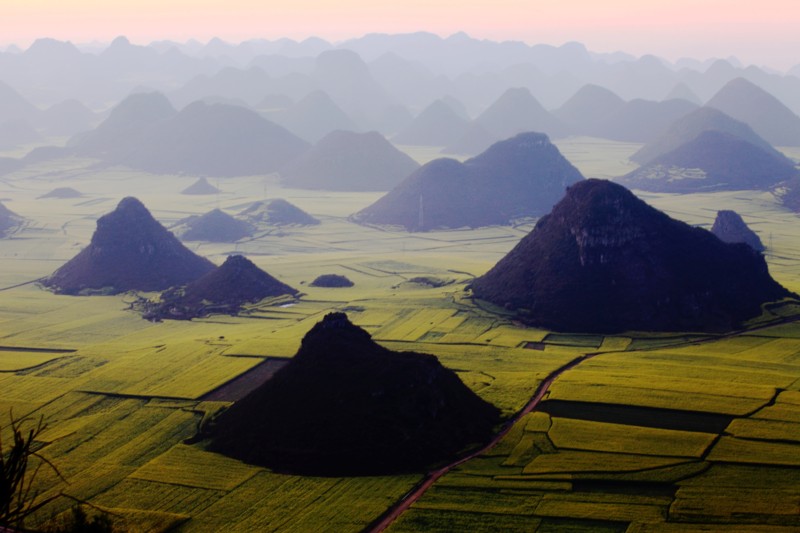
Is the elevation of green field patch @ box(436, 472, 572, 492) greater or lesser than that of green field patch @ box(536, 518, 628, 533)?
greater

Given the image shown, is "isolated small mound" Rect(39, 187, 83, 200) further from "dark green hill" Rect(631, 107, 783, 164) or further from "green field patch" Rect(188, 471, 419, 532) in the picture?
"green field patch" Rect(188, 471, 419, 532)

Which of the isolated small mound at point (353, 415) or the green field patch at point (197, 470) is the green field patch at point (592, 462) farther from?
the green field patch at point (197, 470)

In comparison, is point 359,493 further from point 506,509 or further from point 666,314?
point 666,314

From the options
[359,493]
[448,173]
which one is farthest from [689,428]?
[448,173]

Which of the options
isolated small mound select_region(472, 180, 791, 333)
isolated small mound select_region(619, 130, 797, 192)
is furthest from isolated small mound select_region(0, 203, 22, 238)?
isolated small mound select_region(619, 130, 797, 192)

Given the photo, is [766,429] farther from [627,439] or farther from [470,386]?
[470,386]

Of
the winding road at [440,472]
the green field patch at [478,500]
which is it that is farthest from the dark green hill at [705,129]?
the green field patch at [478,500]

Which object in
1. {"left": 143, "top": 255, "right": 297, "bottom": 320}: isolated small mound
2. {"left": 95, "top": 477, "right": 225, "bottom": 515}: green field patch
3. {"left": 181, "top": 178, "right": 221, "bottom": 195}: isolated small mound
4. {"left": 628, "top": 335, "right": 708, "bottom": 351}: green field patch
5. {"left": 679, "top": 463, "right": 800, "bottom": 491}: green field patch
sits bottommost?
{"left": 679, "top": 463, "right": 800, "bottom": 491}: green field patch
